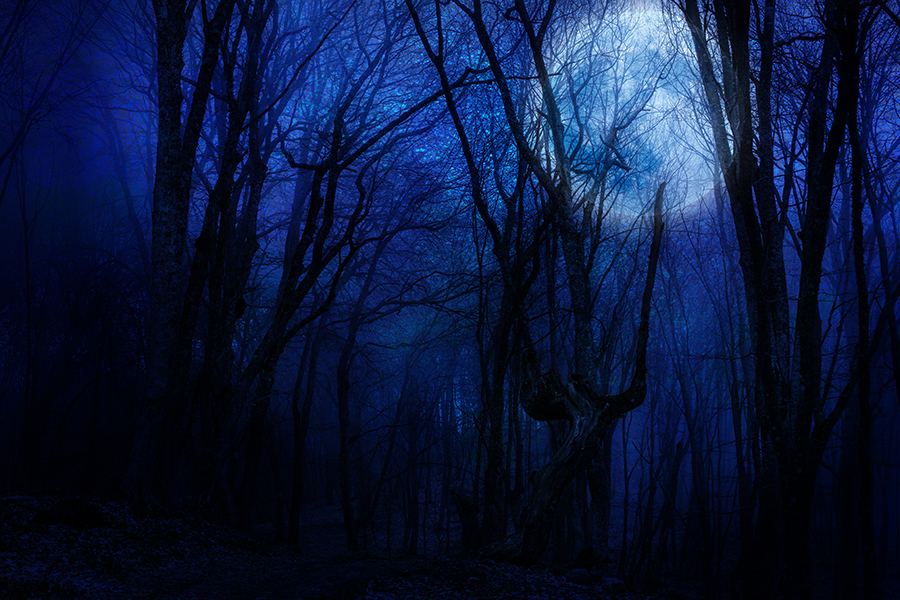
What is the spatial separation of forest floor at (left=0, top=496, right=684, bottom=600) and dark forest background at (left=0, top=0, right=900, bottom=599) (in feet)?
2.05

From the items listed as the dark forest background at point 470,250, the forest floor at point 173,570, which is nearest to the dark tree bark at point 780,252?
Result: the dark forest background at point 470,250

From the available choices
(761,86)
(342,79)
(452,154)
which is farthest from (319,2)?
(761,86)

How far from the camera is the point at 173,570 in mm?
4641

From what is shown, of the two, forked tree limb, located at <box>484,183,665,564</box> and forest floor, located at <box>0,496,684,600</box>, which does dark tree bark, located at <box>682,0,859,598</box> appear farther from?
forest floor, located at <box>0,496,684,600</box>

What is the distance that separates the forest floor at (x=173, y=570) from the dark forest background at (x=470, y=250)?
63 cm

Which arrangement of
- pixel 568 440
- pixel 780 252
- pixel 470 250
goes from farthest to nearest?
pixel 470 250 < pixel 780 252 < pixel 568 440

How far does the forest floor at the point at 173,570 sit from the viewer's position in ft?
11.9

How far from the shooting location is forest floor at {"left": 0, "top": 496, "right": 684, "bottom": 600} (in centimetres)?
363

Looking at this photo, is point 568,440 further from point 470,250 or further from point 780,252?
point 470,250


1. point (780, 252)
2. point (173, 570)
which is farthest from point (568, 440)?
point (173, 570)

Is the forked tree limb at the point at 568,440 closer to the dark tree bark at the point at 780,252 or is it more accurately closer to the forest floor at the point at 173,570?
the forest floor at the point at 173,570

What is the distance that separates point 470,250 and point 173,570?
886 centimetres

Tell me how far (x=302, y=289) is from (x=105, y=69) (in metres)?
9.55

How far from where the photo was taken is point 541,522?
4547mm
